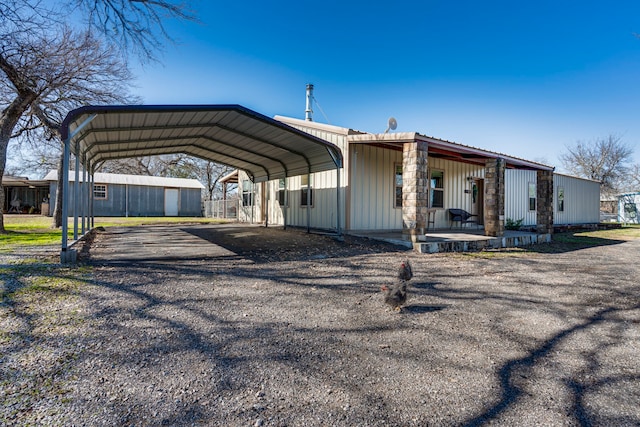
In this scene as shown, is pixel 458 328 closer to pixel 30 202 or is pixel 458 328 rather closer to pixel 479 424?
pixel 479 424

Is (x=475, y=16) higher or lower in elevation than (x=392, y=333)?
higher

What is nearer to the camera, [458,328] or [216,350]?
[216,350]

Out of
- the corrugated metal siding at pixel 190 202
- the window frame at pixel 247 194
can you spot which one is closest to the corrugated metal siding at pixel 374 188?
the window frame at pixel 247 194

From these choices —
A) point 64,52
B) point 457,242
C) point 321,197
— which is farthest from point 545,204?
point 64,52

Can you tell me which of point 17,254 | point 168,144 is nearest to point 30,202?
point 168,144

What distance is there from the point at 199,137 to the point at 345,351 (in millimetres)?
8982

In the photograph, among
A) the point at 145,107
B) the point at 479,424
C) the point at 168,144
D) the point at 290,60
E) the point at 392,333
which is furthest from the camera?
the point at 290,60

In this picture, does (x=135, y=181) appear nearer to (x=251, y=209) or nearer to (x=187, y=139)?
(x=251, y=209)

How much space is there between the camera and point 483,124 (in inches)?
740

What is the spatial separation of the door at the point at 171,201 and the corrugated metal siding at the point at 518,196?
72.8 feet

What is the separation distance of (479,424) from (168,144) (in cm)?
1087

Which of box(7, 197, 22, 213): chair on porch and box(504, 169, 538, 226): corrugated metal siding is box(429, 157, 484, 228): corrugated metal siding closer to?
box(504, 169, 538, 226): corrugated metal siding

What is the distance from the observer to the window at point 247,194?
17.1 meters

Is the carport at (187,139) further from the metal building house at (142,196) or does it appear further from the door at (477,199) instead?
the metal building house at (142,196)
